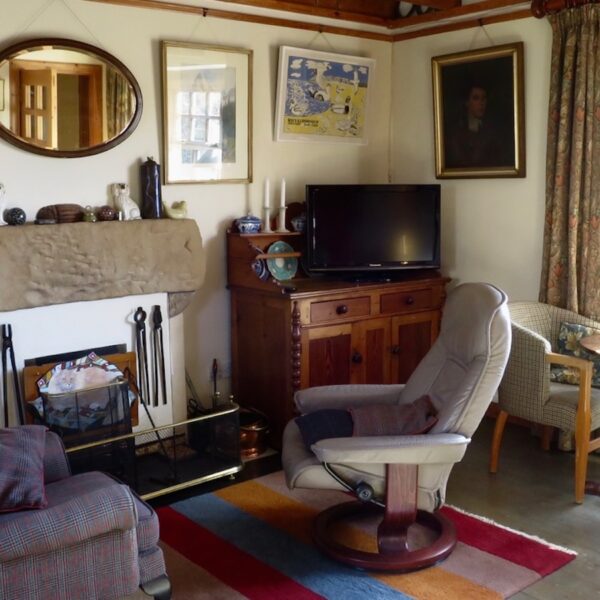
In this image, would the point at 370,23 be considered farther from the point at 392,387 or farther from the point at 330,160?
the point at 392,387

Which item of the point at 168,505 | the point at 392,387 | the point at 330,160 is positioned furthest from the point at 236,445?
the point at 330,160

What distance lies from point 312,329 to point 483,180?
1.39 metres

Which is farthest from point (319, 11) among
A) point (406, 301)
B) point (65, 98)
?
point (406, 301)

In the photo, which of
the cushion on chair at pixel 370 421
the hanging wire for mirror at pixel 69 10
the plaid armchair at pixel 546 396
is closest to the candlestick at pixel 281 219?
the hanging wire for mirror at pixel 69 10

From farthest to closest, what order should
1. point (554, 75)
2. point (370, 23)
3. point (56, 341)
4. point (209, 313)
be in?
point (370, 23), point (209, 313), point (554, 75), point (56, 341)

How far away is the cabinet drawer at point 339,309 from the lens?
3977 mm

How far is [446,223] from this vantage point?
4.72m

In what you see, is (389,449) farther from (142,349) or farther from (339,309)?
(142,349)

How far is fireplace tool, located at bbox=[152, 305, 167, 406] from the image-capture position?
390 centimetres

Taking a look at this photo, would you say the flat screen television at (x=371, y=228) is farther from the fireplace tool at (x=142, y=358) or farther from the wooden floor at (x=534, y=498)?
the wooden floor at (x=534, y=498)

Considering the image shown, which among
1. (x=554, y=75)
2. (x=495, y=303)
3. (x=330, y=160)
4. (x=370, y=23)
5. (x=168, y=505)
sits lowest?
(x=168, y=505)

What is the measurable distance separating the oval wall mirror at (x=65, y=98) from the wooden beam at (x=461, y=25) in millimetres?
1815

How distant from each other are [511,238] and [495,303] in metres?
1.58

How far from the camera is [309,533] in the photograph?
10.4ft
